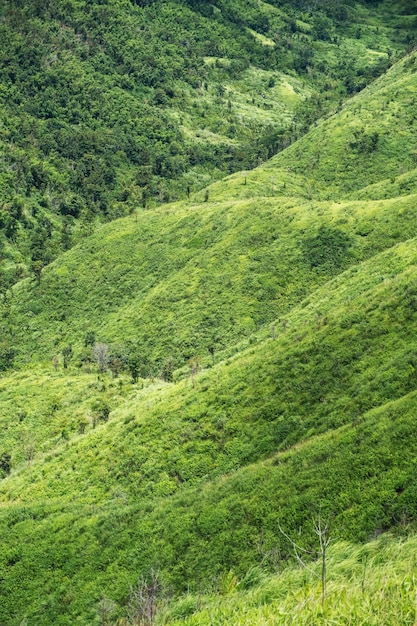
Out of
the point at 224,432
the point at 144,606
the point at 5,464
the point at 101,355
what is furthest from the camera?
the point at 101,355

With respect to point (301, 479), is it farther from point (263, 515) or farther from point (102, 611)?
point (102, 611)

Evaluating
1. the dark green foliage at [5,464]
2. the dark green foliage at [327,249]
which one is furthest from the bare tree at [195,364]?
the dark green foliage at [327,249]

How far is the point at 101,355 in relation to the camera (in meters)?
100

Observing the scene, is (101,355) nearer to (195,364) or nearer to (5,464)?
(195,364)

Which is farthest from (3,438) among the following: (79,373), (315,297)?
(315,297)

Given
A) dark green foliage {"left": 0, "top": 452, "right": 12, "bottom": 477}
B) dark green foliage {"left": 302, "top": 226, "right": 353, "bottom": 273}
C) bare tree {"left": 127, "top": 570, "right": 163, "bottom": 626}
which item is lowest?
dark green foliage {"left": 0, "top": 452, "right": 12, "bottom": 477}

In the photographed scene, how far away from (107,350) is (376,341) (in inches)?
2728

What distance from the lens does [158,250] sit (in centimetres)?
13488

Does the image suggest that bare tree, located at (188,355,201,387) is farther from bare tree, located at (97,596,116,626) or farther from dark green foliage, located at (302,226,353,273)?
bare tree, located at (97,596,116,626)

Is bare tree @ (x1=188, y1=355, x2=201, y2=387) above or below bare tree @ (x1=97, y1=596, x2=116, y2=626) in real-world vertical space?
below

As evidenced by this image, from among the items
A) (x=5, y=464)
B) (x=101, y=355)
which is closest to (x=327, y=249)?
(x=101, y=355)

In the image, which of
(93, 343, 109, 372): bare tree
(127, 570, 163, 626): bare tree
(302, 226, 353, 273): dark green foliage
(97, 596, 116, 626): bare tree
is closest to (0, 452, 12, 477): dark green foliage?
(93, 343, 109, 372): bare tree

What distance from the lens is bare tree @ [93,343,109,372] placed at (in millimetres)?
98375

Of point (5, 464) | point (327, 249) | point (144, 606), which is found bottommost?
point (5, 464)
